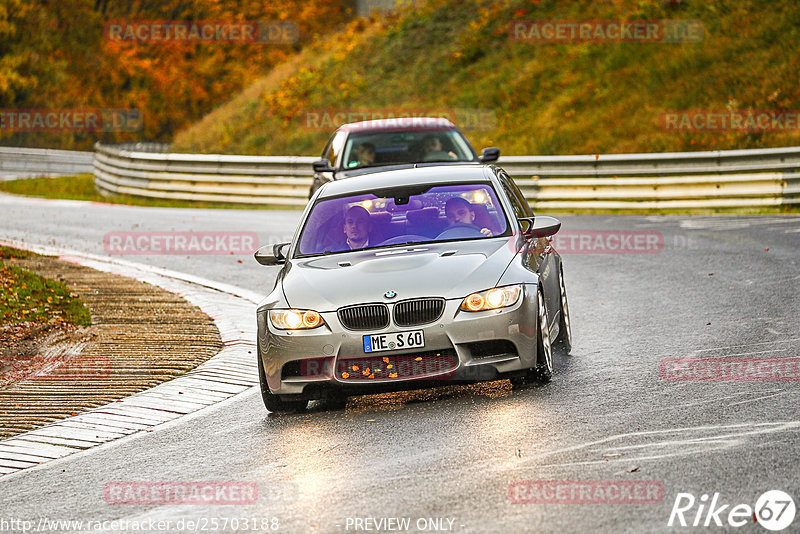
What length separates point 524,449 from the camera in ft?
22.5

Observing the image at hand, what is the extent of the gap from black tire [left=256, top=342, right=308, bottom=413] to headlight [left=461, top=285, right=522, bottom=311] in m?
1.33

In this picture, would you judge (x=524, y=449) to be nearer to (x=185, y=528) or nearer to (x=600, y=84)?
(x=185, y=528)

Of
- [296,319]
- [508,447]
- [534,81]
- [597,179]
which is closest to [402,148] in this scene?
[597,179]

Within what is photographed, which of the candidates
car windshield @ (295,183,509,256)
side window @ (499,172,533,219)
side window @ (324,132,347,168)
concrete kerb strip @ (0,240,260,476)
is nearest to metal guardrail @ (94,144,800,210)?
side window @ (324,132,347,168)

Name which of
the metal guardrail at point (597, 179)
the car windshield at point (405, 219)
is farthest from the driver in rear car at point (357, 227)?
the metal guardrail at point (597, 179)

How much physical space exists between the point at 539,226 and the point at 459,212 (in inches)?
25.2

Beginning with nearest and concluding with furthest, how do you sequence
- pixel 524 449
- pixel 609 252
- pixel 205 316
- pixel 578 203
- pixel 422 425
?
pixel 524 449, pixel 422 425, pixel 205 316, pixel 609 252, pixel 578 203

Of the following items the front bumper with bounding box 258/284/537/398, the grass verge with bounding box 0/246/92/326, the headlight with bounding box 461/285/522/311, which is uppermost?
the headlight with bounding box 461/285/522/311

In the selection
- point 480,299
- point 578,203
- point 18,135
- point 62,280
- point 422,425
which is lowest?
point 18,135

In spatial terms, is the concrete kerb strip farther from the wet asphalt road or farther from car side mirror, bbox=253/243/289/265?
car side mirror, bbox=253/243/289/265

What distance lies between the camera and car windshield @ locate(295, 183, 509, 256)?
9.40m

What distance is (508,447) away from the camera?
6941mm

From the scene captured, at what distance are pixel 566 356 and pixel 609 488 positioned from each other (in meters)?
3.90

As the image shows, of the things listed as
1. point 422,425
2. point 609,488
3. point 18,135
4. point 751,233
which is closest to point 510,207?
point 422,425
